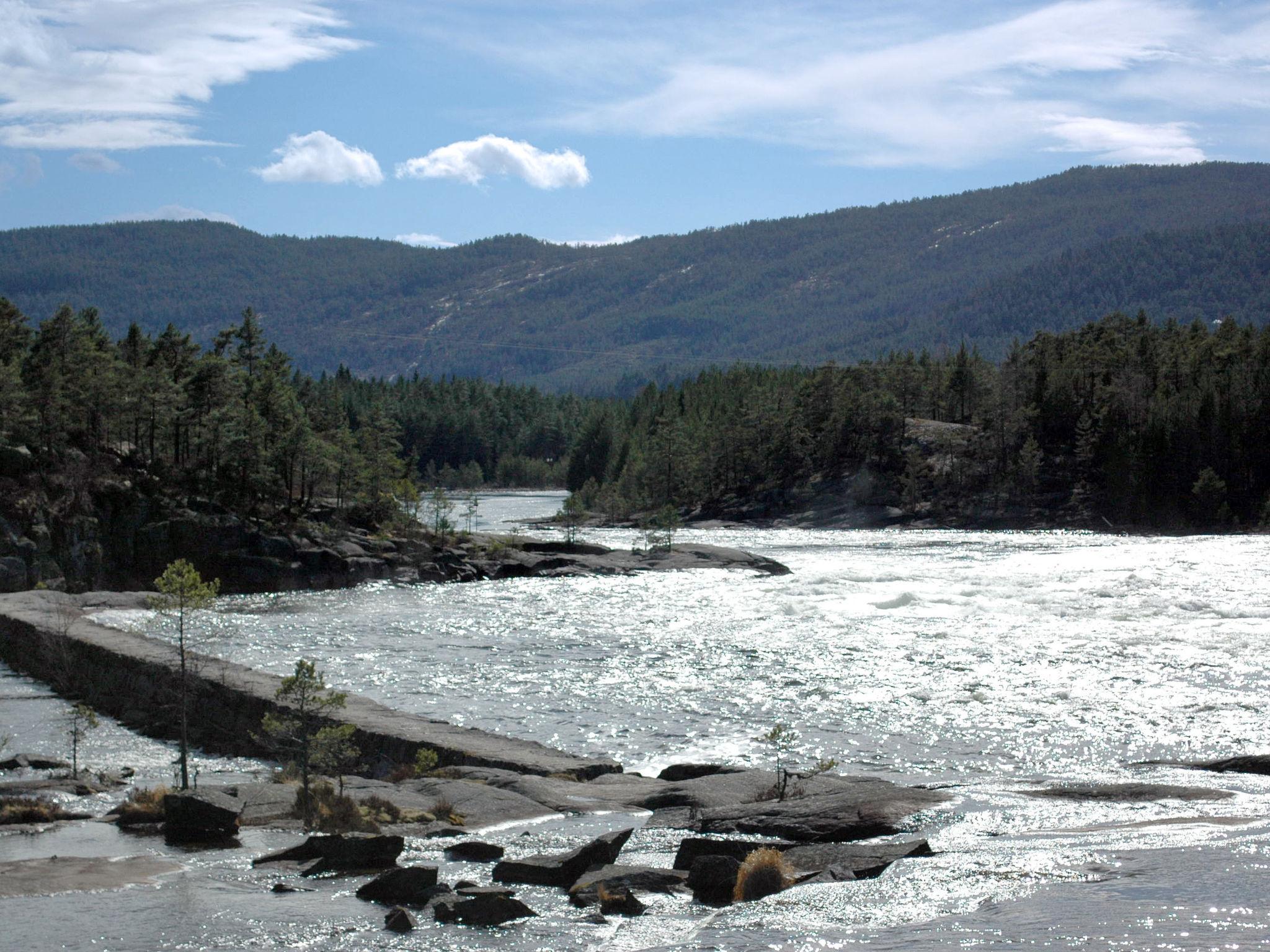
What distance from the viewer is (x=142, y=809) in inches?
886

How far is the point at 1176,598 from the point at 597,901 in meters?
51.3

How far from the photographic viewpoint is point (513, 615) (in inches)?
2547

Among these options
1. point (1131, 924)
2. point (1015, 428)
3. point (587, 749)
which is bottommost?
point (587, 749)

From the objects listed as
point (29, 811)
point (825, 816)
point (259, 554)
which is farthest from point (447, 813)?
point (259, 554)

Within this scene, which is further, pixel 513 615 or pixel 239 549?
pixel 239 549

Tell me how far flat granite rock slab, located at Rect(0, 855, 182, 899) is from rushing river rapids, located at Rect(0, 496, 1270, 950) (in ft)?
1.54

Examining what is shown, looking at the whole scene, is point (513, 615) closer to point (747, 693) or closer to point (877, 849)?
point (747, 693)

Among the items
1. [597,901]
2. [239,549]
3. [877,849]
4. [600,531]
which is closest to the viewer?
[597,901]

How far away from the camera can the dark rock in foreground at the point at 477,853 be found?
19.7 metres

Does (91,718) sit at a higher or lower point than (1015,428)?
lower

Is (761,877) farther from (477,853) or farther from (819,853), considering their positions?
(477,853)

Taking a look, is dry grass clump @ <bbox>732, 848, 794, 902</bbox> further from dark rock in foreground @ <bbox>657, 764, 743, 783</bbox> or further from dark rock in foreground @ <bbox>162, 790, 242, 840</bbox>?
dark rock in foreground @ <bbox>162, 790, 242, 840</bbox>

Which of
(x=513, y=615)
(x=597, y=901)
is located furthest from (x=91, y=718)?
(x=513, y=615)

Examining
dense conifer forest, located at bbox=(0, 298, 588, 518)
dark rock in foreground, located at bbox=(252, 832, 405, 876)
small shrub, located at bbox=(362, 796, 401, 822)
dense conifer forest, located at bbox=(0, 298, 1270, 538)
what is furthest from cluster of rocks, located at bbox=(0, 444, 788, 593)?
dark rock in foreground, located at bbox=(252, 832, 405, 876)
